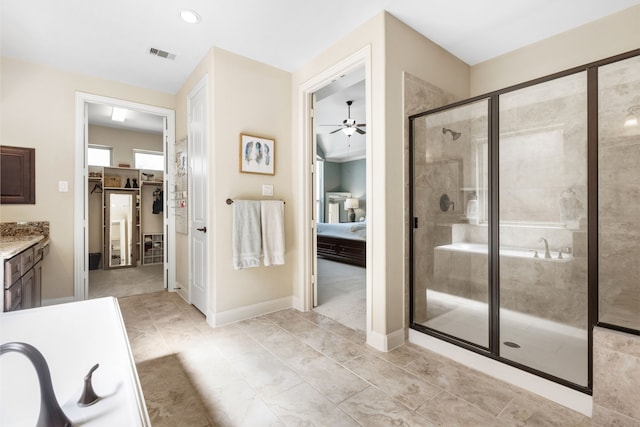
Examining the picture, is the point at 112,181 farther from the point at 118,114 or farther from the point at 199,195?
the point at 199,195

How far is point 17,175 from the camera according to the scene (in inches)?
122

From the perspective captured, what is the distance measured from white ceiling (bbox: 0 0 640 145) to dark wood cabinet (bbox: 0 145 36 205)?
0.99 m

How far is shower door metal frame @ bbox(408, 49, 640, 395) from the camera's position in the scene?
5.62 feet

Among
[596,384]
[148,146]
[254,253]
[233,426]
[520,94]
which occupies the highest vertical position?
[148,146]

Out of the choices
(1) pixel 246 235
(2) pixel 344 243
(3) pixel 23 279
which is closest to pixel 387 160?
(1) pixel 246 235

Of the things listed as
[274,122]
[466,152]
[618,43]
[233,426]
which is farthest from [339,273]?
[618,43]

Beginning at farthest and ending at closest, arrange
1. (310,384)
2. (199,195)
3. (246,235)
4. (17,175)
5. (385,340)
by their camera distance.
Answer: (199,195)
(17,175)
(246,235)
(385,340)
(310,384)

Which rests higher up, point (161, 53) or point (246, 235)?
point (161, 53)

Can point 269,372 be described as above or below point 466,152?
below

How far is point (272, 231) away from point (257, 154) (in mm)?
820

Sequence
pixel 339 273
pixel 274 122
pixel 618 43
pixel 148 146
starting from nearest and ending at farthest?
pixel 618 43
pixel 274 122
pixel 339 273
pixel 148 146

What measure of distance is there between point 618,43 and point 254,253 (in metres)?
3.57

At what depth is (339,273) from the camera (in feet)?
16.6

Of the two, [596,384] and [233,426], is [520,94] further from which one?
[233,426]
